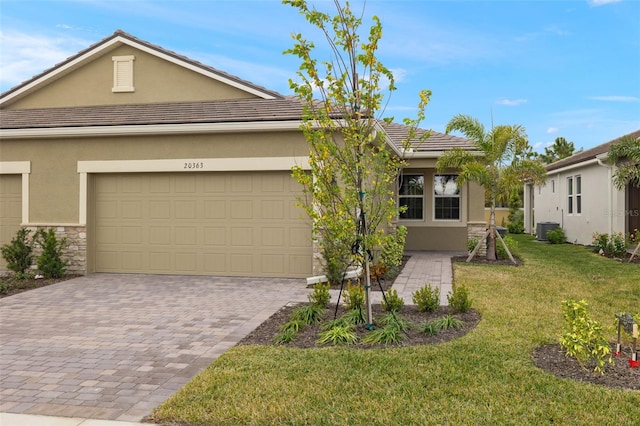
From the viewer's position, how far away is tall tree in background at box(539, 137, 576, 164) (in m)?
47.1

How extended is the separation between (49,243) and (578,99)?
827 inches

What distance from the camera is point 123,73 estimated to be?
44.3 feet

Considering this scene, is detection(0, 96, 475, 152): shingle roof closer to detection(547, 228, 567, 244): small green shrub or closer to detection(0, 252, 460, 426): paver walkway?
detection(0, 252, 460, 426): paver walkway

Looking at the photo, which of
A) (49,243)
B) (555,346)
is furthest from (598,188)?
(49,243)

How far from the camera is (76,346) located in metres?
6.22

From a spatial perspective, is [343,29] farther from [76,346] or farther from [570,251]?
[570,251]

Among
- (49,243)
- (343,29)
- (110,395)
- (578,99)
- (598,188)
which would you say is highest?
(578,99)

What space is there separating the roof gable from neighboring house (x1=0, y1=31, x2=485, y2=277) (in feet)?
0.12

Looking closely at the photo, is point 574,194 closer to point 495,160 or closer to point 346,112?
point 495,160

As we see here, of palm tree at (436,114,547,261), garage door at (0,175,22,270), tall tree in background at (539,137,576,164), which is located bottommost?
garage door at (0,175,22,270)

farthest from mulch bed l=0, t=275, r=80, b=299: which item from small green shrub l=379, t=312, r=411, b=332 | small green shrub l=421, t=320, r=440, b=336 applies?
small green shrub l=421, t=320, r=440, b=336

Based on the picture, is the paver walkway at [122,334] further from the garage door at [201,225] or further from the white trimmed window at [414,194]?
the white trimmed window at [414,194]

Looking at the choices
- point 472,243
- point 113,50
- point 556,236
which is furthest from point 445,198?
point 113,50

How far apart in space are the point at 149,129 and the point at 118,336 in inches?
234
